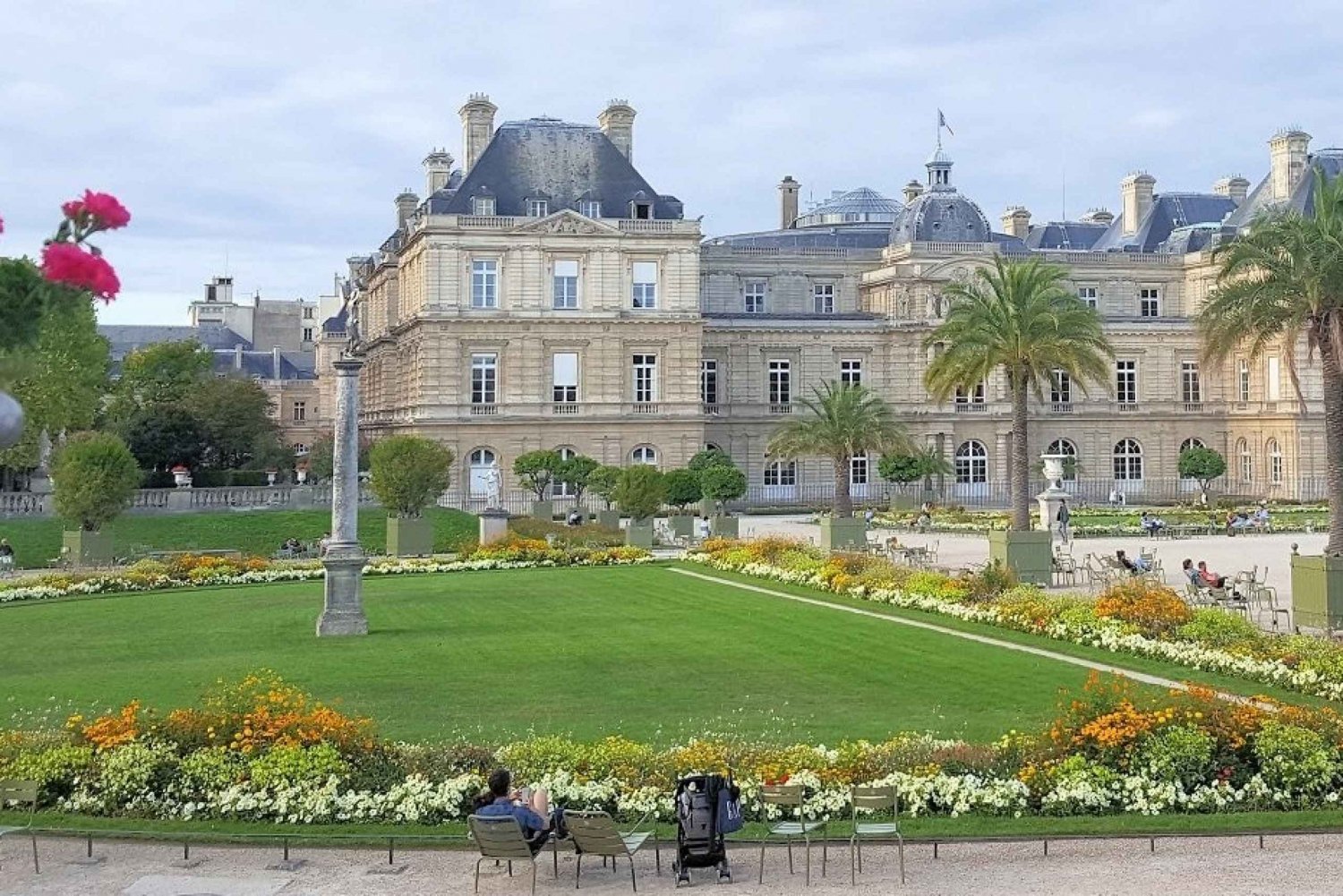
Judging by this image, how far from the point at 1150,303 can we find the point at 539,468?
126 feet

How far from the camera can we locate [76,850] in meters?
12.6

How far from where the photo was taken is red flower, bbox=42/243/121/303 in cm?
555

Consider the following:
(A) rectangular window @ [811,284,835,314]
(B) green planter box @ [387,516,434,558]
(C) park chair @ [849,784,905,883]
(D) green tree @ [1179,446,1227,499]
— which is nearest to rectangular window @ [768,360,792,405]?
(A) rectangular window @ [811,284,835,314]

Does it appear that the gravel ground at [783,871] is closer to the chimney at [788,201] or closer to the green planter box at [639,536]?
the green planter box at [639,536]

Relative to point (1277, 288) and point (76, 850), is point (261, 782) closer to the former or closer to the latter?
point (76, 850)

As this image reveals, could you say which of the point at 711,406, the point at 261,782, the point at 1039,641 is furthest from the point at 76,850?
the point at 711,406

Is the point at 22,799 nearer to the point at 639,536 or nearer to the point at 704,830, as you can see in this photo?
the point at 704,830

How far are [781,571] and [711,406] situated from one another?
114ft

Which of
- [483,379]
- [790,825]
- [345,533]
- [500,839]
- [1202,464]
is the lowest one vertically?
[790,825]

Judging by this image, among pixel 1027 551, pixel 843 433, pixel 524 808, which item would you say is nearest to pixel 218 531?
pixel 843 433

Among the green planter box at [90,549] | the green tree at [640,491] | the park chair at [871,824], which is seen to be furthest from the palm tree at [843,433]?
the park chair at [871,824]

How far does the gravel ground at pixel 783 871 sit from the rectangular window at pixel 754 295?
64500mm

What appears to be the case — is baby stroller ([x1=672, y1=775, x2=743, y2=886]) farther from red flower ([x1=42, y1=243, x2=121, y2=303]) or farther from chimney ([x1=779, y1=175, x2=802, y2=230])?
chimney ([x1=779, y1=175, x2=802, y2=230])

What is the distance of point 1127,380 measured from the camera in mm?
73812
